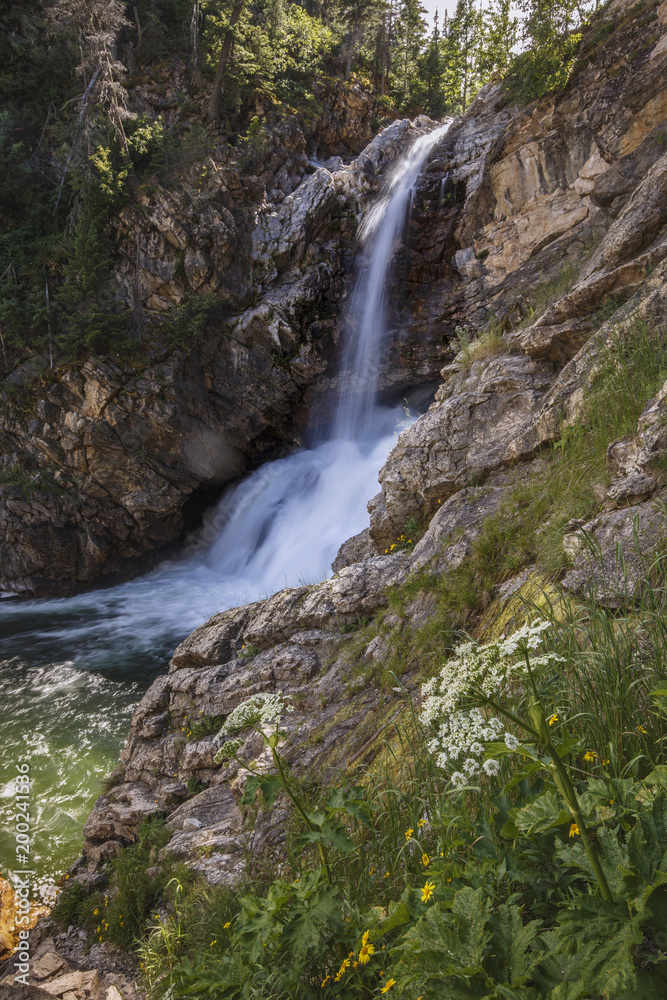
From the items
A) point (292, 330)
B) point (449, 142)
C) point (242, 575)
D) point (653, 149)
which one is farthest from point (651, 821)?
point (449, 142)

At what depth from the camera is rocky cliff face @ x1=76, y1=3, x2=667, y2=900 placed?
2961mm

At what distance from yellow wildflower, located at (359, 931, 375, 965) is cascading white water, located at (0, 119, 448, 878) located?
5.04 m

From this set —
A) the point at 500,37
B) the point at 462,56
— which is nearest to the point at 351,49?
the point at 462,56

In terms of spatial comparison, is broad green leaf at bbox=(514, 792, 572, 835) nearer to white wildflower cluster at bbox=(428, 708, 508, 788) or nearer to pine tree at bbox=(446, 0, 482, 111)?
white wildflower cluster at bbox=(428, 708, 508, 788)

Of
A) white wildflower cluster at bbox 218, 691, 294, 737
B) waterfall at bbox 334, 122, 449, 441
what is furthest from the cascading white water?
white wildflower cluster at bbox 218, 691, 294, 737

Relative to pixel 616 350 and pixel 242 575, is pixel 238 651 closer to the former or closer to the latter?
pixel 616 350

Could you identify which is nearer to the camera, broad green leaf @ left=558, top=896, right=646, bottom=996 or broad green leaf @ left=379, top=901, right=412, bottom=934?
broad green leaf @ left=558, top=896, right=646, bottom=996

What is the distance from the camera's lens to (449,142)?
12414 millimetres

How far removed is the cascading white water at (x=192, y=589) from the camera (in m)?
6.75

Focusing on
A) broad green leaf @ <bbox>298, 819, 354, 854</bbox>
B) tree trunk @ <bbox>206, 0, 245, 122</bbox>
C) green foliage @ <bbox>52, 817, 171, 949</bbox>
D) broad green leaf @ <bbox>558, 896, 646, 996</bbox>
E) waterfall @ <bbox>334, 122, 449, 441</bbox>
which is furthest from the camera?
tree trunk @ <bbox>206, 0, 245, 122</bbox>

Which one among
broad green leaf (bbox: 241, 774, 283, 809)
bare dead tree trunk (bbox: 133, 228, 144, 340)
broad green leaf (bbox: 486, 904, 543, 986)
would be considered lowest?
broad green leaf (bbox: 486, 904, 543, 986)

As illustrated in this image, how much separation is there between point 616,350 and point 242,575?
33.2ft

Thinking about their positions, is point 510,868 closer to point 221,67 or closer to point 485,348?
point 485,348

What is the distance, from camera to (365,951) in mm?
1328
